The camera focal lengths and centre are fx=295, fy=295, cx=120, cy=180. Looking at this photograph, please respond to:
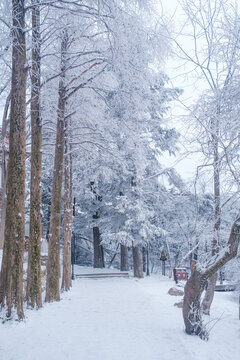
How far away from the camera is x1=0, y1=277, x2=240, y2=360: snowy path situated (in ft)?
14.7

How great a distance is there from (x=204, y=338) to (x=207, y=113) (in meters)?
4.20

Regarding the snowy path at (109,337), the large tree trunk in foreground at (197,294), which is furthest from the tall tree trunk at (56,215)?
the large tree trunk in foreground at (197,294)

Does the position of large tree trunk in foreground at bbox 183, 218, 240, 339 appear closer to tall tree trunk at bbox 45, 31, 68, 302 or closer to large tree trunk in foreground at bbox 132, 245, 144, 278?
tall tree trunk at bbox 45, 31, 68, 302

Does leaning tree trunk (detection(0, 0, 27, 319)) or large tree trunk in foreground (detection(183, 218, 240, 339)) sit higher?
leaning tree trunk (detection(0, 0, 27, 319))

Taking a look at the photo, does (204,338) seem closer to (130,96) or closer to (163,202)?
(130,96)

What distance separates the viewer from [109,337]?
5363 mm

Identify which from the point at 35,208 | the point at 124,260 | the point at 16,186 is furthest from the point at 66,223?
the point at 124,260

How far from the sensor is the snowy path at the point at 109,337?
14.7ft

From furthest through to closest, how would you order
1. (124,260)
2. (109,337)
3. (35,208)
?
(124,260) → (35,208) → (109,337)

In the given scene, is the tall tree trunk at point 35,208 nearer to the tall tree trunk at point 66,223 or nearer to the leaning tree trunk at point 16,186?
the leaning tree trunk at point 16,186

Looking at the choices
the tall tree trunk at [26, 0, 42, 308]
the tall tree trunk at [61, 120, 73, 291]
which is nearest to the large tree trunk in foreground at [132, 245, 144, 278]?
the tall tree trunk at [61, 120, 73, 291]

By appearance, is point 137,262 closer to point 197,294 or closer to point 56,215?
point 56,215

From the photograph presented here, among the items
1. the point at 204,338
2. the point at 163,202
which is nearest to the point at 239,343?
the point at 204,338

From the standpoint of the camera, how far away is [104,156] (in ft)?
38.4
